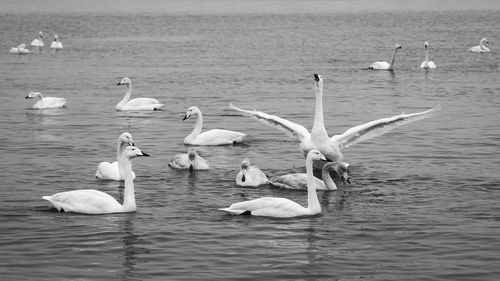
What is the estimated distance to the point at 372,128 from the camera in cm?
2000

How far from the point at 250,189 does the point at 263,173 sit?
29.0 inches

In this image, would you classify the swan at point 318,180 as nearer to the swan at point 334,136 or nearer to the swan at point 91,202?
the swan at point 334,136

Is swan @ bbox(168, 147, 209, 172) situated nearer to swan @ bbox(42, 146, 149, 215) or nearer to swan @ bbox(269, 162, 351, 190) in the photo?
swan @ bbox(269, 162, 351, 190)

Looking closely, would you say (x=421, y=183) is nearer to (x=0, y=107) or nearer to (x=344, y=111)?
(x=344, y=111)

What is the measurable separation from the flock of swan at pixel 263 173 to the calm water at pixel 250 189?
202 mm

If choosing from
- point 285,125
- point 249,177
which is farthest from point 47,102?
point 249,177

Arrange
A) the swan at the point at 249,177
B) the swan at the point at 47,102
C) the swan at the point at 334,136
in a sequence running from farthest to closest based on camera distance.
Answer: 1. the swan at the point at 47,102
2. the swan at the point at 334,136
3. the swan at the point at 249,177

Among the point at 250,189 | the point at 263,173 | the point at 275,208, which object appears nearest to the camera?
the point at 275,208

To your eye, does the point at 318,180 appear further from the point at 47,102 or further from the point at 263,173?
the point at 47,102

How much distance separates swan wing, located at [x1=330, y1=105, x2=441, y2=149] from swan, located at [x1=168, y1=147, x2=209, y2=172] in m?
2.44

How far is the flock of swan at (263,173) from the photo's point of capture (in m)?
15.8

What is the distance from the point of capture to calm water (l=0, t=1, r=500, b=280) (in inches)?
528

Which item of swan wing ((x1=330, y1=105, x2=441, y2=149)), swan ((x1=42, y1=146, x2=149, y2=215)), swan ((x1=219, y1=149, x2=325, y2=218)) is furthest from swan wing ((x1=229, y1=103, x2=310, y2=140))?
swan ((x1=42, y1=146, x2=149, y2=215))

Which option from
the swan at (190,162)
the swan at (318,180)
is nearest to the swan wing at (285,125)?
the swan at (190,162)
